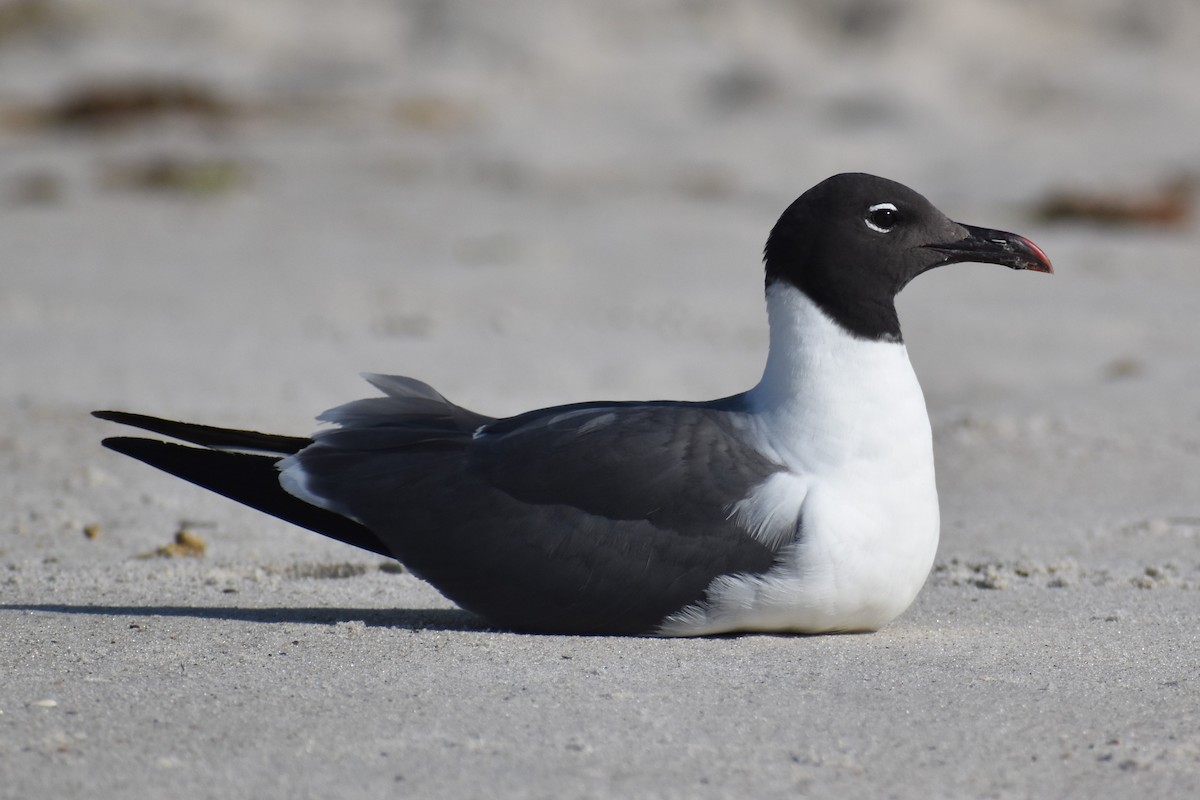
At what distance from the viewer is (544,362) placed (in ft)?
31.8

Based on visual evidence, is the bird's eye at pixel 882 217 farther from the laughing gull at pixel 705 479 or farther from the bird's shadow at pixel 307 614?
the bird's shadow at pixel 307 614

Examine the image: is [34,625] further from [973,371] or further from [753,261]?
[753,261]

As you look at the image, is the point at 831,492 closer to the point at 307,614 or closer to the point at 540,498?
the point at 540,498

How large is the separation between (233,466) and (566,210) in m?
12.1

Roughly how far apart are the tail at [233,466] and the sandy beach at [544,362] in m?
0.30

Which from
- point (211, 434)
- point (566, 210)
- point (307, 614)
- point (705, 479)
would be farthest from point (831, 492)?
point (566, 210)

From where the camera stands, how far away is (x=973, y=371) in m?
9.73

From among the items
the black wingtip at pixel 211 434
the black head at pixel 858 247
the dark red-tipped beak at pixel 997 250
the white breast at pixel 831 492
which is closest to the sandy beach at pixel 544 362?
the white breast at pixel 831 492

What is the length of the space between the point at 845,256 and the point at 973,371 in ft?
18.0

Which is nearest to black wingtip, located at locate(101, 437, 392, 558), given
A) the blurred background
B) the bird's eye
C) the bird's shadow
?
the bird's shadow

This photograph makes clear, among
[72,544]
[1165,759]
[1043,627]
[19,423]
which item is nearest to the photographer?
[1165,759]

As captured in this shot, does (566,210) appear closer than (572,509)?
No

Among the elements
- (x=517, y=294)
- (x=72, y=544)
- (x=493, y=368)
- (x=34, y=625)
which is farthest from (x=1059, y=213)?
(x=34, y=625)

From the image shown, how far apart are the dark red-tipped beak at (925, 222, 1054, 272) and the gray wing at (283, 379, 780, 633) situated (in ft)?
2.71
